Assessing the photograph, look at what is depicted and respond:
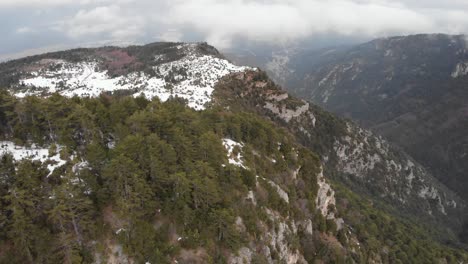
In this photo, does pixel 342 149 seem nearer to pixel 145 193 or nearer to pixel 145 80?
pixel 145 80

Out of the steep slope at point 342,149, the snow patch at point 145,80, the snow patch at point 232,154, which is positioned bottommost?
the steep slope at point 342,149

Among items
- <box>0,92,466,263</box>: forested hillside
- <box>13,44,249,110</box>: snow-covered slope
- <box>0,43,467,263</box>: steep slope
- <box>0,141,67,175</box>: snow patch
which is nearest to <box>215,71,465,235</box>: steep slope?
<box>13,44,249,110</box>: snow-covered slope

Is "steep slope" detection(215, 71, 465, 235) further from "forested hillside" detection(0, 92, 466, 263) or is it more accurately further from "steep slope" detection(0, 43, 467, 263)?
"forested hillside" detection(0, 92, 466, 263)

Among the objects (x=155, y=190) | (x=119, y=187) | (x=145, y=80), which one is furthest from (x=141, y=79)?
(x=119, y=187)

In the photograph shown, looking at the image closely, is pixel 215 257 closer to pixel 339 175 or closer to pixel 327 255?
pixel 327 255

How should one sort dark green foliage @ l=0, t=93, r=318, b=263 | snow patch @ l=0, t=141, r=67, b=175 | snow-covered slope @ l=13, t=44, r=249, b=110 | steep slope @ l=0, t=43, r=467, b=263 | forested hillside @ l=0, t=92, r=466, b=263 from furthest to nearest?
snow-covered slope @ l=13, t=44, r=249, b=110 → snow patch @ l=0, t=141, r=67, b=175 → steep slope @ l=0, t=43, r=467, b=263 → forested hillside @ l=0, t=92, r=466, b=263 → dark green foliage @ l=0, t=93, r=318, b=263

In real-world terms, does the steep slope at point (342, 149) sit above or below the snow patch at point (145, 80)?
below

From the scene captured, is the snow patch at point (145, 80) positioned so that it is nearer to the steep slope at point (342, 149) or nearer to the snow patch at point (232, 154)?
the steep slope at point (342, 149)

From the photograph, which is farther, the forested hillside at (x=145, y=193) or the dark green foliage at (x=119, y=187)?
the forested hillside at (x=145, y=193)

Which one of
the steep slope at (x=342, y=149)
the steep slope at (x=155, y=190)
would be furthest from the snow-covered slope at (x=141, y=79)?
the steep slope at (x=155, y=190)

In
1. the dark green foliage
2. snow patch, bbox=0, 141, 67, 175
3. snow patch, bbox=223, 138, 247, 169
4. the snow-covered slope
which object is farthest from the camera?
the snow-covered slope
